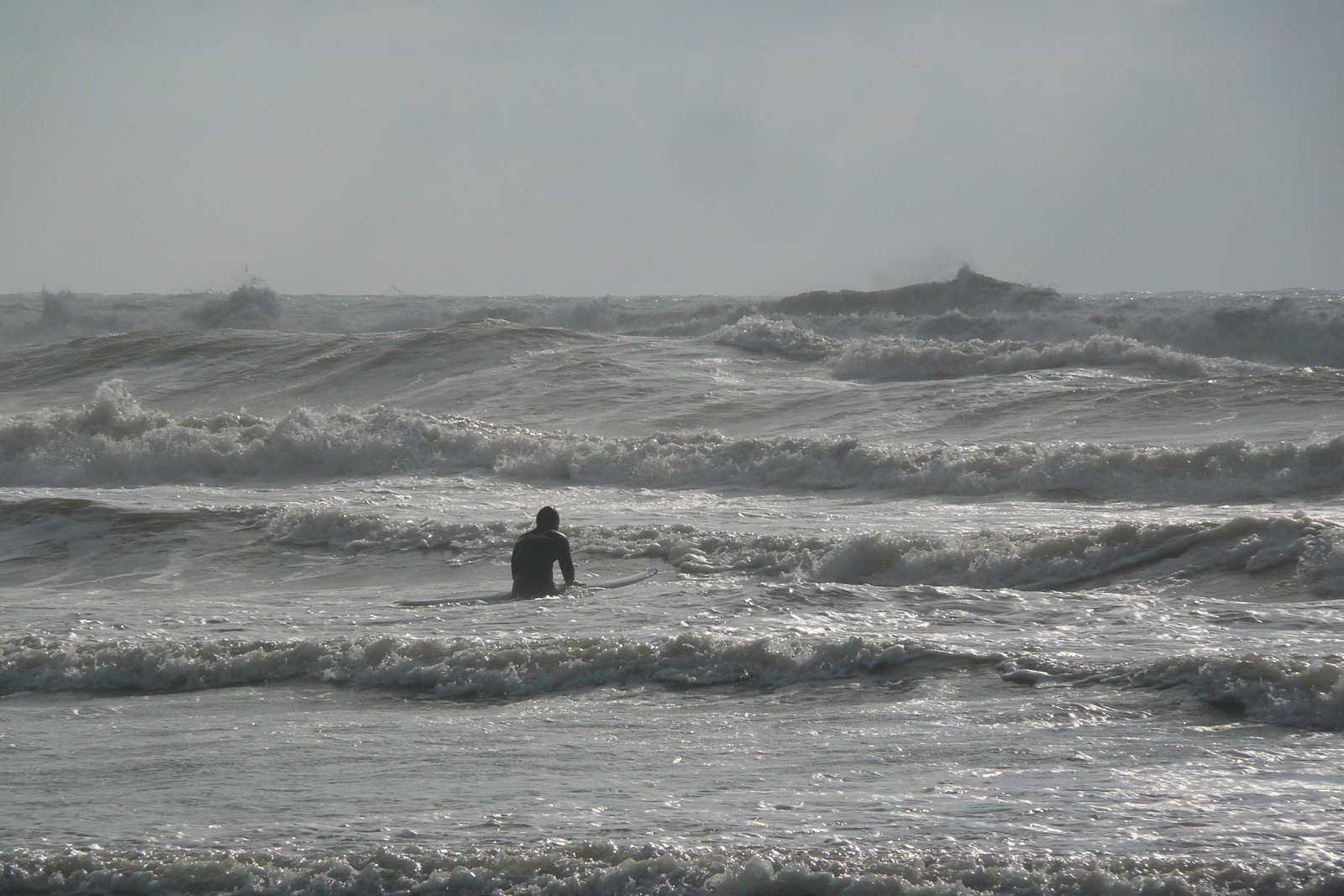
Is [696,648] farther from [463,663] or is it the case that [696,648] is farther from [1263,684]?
[1263,684]

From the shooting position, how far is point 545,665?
610cm

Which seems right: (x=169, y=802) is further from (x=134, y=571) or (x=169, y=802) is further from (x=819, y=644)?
(x=134, y=571)

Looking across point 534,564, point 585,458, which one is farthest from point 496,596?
point 585,458

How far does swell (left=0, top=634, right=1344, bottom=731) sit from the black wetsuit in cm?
170

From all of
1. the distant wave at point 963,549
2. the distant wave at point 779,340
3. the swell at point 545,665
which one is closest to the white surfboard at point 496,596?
the distant wave at point 963,549

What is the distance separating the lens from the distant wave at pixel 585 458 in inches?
445

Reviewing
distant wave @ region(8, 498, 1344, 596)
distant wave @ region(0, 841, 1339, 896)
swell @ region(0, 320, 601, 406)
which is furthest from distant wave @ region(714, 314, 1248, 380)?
distant wave @ region(0, 841, 1339, 896)

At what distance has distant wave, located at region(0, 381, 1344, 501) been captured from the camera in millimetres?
11312

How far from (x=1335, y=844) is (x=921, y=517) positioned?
24.4 feet

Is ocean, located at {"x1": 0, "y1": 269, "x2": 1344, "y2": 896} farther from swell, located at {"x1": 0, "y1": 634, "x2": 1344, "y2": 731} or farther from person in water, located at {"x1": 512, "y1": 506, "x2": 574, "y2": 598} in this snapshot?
person in water, located at {"x1": 512, "y1": 506, "x2": 574, "y2": 598}

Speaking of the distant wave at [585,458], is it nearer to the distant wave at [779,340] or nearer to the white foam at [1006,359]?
the white foam at [1006,359]

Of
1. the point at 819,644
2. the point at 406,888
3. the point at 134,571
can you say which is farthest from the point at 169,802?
the point at 134,571

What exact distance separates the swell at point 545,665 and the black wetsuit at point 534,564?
1.70m

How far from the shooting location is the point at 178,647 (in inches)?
261
